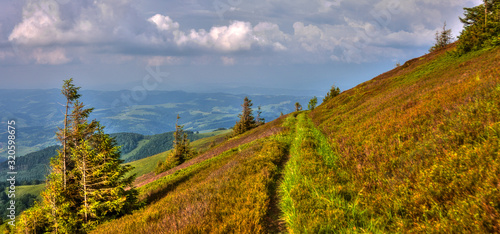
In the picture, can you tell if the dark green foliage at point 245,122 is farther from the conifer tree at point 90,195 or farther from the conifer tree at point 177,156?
the conifer tree at point 90,195

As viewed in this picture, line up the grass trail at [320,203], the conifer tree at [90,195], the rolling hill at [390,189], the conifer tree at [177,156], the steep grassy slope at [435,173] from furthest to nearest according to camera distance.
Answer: the conifer tree at [177,156] < the conifer tree at [90,195] < the grass trail at [320,203] < the rolling hill at [390,189] < the steep grassy slope at [435,173]

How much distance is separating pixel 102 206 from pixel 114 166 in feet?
6.76

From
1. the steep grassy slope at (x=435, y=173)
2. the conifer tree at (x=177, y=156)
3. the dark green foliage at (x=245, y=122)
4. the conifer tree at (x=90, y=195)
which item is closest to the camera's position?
the steep grassy slope at (x=435, y=173)

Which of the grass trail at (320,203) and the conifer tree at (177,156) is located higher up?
the grass trail at (320,203)

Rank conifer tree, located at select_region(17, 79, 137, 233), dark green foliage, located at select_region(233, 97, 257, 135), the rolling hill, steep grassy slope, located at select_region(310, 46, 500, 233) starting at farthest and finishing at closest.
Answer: dark green foliage, located at select_region(233, 97, 257, 135), conifer tree, located at select_region(17, 79, 137, 233), the rolling hill, steep grassy slope, located at select_region(310, 46, 500, 233)

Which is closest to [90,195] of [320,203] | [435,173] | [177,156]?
[320,203]

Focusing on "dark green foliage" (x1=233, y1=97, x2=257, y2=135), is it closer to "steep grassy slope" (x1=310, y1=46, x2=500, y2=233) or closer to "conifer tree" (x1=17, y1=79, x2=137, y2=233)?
"conifer tree" (x1=17, y1=79, x2=137, y2=233)

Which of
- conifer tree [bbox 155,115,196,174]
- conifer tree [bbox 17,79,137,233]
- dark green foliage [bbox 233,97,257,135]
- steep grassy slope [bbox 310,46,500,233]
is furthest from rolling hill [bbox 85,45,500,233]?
dark green foliage [bbox 233,97,257,135]

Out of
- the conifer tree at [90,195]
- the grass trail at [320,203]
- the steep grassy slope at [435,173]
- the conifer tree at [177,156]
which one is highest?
the steep grassy slope at [435,173]

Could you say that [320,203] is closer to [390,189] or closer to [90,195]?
[390,189]

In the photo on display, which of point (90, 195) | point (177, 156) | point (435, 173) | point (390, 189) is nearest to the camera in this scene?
point (435, 173)

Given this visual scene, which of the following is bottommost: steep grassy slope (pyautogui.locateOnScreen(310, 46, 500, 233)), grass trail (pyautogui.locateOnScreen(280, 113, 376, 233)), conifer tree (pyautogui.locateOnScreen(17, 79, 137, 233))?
conifer tree (pyautogui.locateOnScreen(17, 79, 137, 233))

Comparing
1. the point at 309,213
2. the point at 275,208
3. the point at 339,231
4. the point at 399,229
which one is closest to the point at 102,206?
the point at 275,208

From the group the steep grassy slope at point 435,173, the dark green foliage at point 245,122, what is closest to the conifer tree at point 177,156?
the dark green foliage at point 245,122
